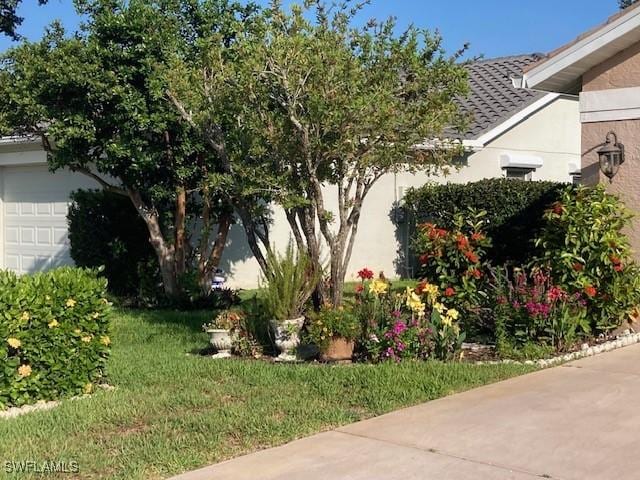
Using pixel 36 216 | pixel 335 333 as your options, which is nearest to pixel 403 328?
pixel 335 333

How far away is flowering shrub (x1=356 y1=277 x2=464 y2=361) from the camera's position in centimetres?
784

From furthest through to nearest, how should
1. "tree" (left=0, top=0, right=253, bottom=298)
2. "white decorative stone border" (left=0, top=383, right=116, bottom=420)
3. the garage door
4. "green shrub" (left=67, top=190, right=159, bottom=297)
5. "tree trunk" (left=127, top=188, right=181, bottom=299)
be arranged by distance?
the garage door → "green shrub" (left=67, top=190, right=159, bottom=297) → "tree trunk" (left=127, top=188, right=181, bottom=299) → "tree" (left=0, top=0, right=253, bottom=298) → "white decorative stone border" (left=0, top=383, right=116, bottom=420)

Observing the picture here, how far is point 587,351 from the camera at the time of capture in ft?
27.8

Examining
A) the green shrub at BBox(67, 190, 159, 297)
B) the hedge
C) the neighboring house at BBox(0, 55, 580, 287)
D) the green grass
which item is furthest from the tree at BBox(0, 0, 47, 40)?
the green grass

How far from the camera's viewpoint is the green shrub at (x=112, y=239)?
1411cm

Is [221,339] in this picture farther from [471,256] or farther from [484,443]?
[484,443]

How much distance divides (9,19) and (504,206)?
442 inches

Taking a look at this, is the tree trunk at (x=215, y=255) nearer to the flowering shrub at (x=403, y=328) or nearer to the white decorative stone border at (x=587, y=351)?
the flowering shrub at (x=403, y=328)

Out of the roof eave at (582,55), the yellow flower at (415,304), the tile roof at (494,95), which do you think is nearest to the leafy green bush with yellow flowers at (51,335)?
the yellow flower at (415,304)

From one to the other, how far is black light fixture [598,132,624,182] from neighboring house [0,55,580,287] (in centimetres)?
547

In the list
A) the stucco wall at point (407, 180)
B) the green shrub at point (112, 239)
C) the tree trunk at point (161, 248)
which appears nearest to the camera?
the tree trunk at point (161, 248)

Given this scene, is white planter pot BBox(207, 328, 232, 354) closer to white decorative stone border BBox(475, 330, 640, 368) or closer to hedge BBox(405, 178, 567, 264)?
white decorative stone border BBox(475, 330, 640, 368)

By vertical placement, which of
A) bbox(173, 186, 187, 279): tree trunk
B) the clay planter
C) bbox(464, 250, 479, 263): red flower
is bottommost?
the clay planter

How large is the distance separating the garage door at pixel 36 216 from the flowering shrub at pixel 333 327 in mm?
9215
